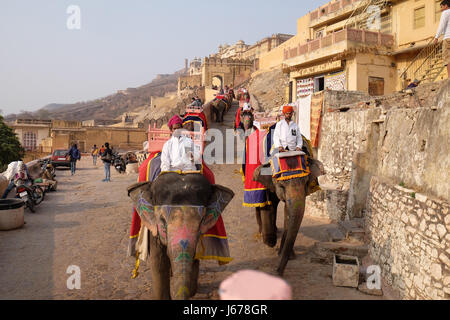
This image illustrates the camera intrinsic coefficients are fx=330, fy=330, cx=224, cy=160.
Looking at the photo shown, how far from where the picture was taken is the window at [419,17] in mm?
18391

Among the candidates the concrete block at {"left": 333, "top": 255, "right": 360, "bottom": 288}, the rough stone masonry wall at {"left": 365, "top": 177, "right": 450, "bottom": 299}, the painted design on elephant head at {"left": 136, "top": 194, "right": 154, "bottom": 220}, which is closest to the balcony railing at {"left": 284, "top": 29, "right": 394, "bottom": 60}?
the rough stone masonry wall at {"left": 365, "top": 177, "right": 450, "bottom": 299}

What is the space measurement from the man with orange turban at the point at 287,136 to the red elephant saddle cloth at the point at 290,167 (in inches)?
11.5

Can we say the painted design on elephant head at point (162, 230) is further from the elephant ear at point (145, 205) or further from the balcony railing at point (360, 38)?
the balcony railing at point (360, 38)

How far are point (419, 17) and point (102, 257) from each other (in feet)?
67.6

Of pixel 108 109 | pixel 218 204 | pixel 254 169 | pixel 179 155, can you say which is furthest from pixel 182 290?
pixel 108 109

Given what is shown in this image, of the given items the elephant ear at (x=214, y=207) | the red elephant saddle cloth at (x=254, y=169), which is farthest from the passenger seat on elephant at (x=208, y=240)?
the red elephant saddle cloth at (x=254, y=169)

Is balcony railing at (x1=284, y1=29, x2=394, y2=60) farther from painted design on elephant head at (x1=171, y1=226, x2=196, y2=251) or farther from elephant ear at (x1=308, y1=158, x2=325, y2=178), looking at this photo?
painted design on elephant head at (x1=171, y1=226, x2=196, y2=251)

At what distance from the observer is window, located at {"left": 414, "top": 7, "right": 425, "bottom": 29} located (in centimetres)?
1839

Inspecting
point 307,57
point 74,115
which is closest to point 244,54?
point 307,57

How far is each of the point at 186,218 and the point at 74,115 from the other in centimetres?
11029

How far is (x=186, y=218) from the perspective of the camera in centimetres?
361

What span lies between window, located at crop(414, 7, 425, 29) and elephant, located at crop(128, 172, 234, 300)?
19605mm

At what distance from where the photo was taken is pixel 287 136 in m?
6.09
